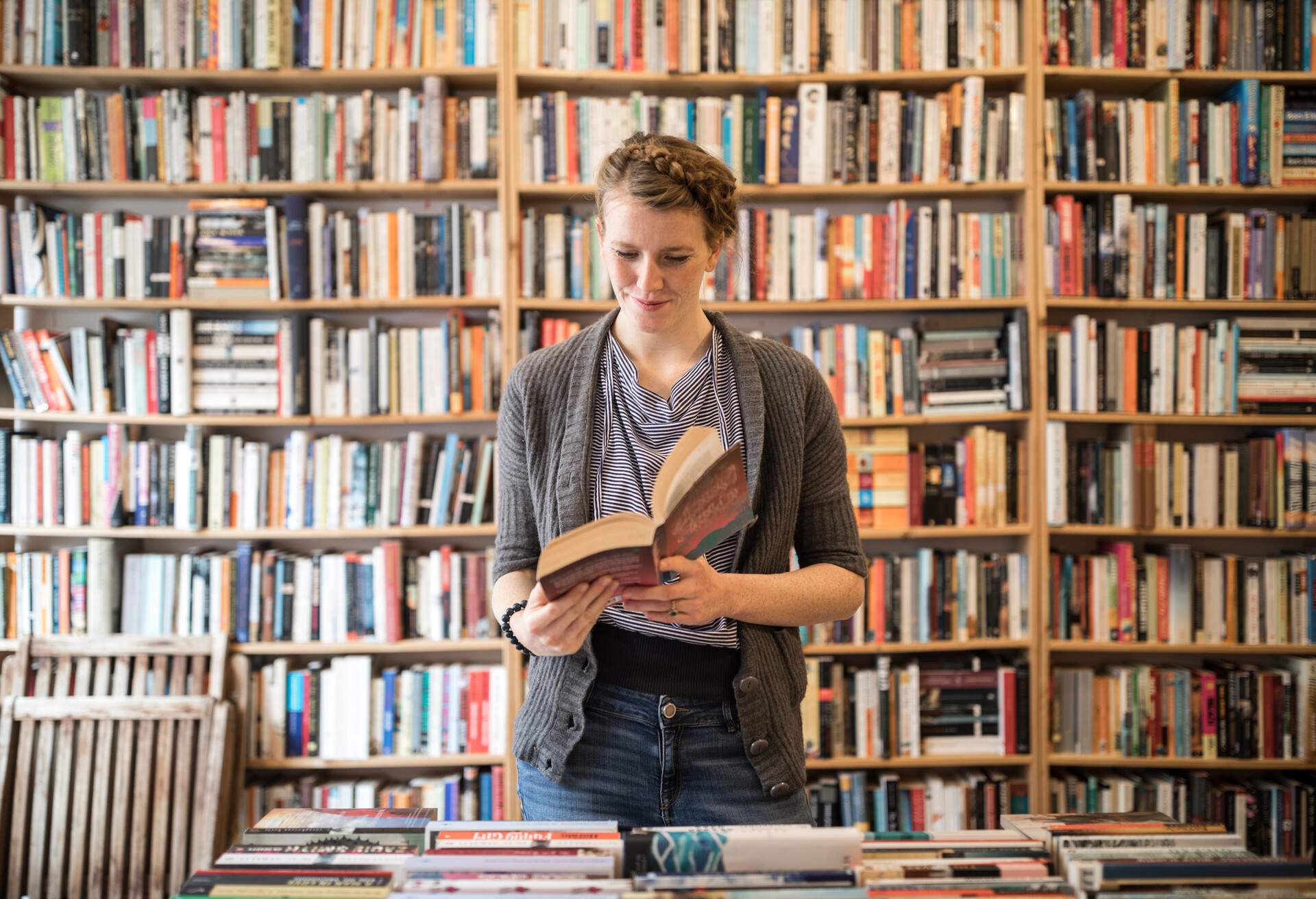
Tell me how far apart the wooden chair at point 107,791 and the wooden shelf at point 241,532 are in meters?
0.43

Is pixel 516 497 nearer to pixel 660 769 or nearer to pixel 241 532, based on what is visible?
pixel 660 769

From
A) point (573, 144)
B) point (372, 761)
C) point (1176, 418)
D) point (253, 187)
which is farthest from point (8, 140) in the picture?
point (1176, 418)

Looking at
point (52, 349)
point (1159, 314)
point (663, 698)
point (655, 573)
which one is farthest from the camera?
point (1159, 314)

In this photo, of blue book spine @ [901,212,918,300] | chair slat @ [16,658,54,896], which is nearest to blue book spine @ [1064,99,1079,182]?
blue book spine @ [901,212,918,300]

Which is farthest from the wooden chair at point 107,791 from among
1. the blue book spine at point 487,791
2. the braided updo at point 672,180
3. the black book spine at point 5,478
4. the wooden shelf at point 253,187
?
the braided updo at point 672,180

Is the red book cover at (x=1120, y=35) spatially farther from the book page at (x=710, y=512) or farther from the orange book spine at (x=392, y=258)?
the book page at (x=710, y=512)

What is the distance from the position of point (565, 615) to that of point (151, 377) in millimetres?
2060

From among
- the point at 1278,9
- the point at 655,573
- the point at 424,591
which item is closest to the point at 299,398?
the point at 424,591

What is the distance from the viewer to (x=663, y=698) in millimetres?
1221

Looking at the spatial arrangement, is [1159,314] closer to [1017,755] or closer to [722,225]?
[1017,755]

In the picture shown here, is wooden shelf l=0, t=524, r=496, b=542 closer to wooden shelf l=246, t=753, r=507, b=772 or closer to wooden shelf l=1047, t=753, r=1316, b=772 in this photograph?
wooden shelf l=246, t=753, r=507, b=772

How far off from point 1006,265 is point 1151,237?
1.36 feet

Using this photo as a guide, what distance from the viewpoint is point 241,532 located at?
2.58 m

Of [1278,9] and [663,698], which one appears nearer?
[663,698]
